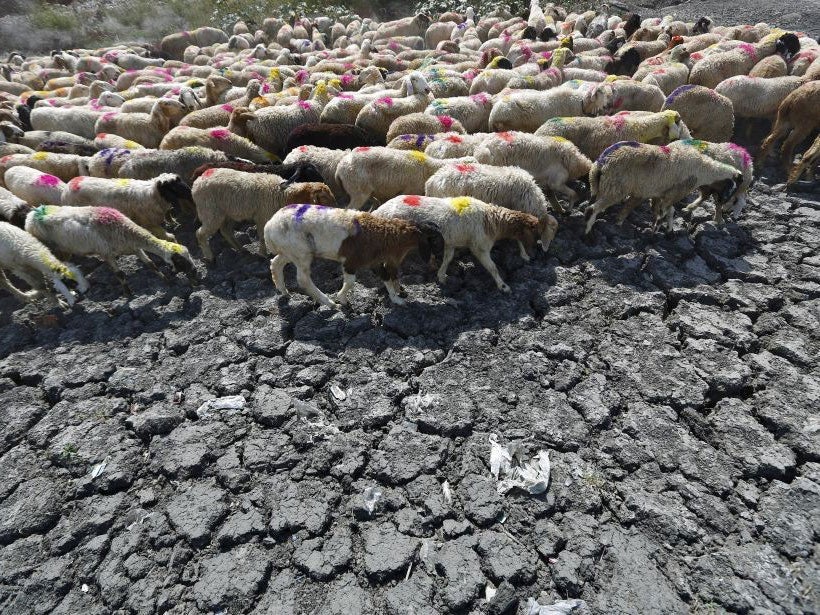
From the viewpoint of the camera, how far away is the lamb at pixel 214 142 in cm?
816

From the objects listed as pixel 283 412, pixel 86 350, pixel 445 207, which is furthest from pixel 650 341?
pixel 86 350

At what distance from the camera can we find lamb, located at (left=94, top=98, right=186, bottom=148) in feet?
31.1

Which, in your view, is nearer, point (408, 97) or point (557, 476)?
point (557, 476)

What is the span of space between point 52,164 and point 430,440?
8016 mm

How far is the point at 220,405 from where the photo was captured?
15.4 feet

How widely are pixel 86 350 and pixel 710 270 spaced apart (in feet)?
24.5

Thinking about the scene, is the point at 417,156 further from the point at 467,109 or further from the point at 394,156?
the point at 467,109

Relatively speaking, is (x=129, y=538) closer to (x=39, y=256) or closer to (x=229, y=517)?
(x=229, y=517)

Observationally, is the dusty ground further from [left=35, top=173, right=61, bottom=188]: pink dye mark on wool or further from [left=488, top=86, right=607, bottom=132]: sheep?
[left=488, top=86, right=607, bottom=132]: sheep

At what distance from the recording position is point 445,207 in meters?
5.95

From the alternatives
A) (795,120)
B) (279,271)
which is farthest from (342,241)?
(795,120)

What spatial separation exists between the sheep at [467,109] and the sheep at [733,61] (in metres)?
4.31

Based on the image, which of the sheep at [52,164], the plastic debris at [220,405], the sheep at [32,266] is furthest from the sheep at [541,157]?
the sheep at [52,164]

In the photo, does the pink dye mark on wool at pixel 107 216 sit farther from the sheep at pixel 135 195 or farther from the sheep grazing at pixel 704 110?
the sheep grazing at pixel 704 110
